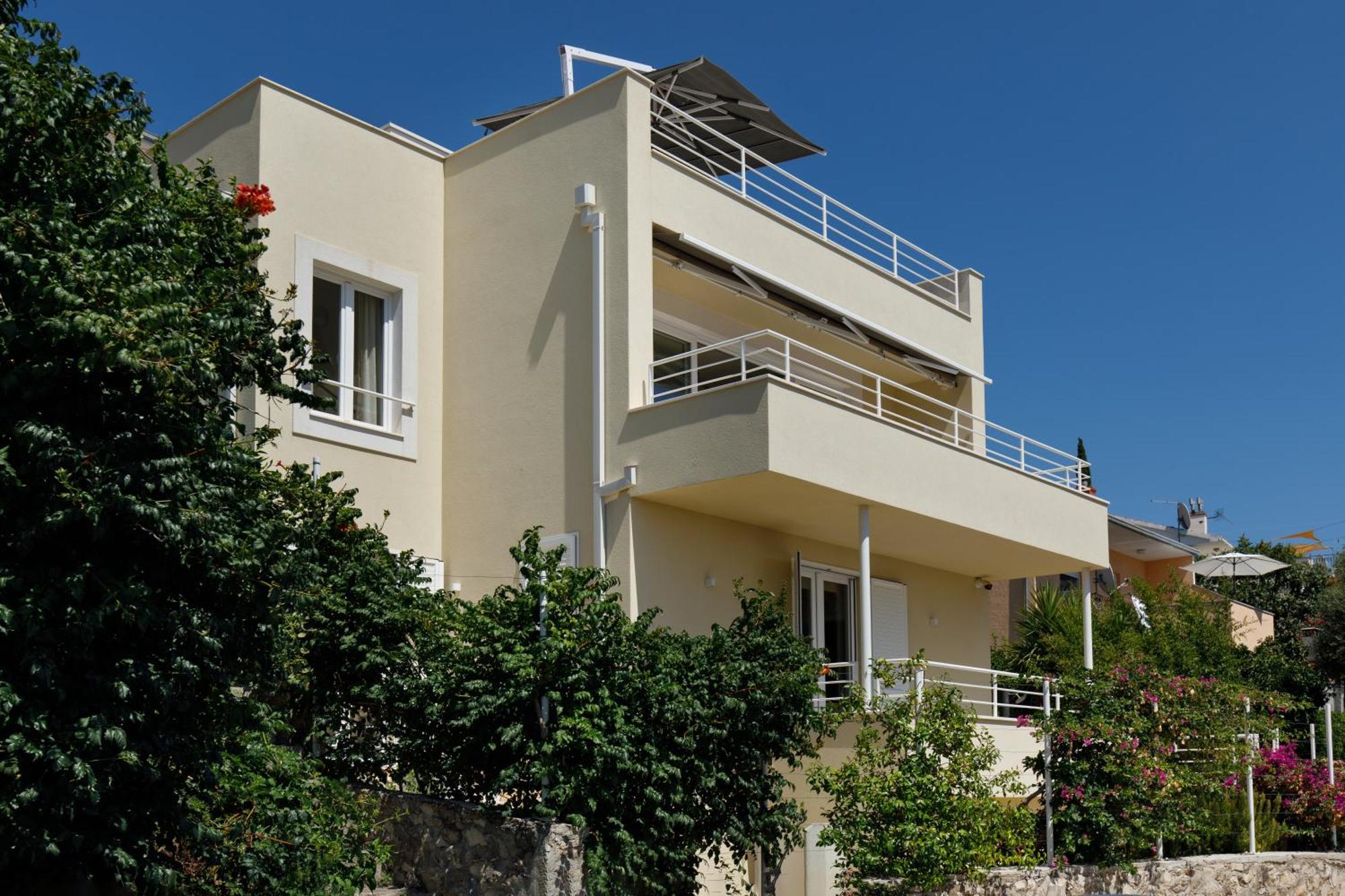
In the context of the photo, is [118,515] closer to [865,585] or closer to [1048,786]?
[865,585]

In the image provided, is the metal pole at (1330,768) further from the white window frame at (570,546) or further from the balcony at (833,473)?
the white window frame at (570,546)

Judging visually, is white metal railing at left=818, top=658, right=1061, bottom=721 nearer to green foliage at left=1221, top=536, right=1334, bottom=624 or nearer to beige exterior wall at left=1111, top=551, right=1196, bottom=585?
beige exterior wall at left=1111, top=551, right=1196, bottom=585

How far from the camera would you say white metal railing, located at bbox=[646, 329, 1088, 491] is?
17016 mm

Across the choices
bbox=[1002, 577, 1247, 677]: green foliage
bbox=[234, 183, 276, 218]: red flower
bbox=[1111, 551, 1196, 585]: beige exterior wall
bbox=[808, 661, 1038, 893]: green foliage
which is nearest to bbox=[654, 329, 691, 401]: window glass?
bbox=[808, 661, 1038, 893]: green foliage

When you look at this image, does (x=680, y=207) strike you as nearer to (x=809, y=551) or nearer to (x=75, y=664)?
(x=809, y=551)

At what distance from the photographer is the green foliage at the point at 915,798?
13523 mm

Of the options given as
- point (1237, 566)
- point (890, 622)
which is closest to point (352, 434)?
point (890, 622)

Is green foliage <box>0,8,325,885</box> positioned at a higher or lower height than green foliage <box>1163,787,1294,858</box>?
higher

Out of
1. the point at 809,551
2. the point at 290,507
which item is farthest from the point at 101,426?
the point at 809,551

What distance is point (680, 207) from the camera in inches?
683

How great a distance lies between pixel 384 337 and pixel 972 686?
8.29 m

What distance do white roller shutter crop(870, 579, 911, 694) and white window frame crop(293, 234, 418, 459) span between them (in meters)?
6.89

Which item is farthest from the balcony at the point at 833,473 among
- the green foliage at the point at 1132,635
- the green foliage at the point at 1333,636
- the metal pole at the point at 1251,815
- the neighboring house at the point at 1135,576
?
the green foliage at the point at 1333,636

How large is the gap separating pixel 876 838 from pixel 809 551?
5440 mm
